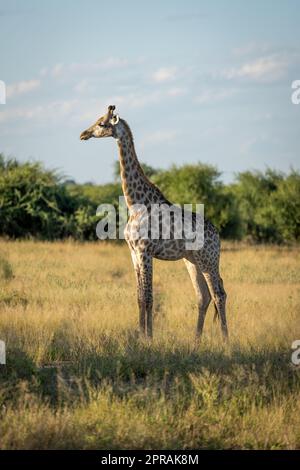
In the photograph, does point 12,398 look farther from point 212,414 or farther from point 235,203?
point 235,203

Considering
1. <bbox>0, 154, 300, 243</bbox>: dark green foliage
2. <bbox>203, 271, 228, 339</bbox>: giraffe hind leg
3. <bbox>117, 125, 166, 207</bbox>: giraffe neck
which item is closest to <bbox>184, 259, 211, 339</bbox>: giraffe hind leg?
<bbox>203, 271, 228, 339</bbox>: giraffe hind leg

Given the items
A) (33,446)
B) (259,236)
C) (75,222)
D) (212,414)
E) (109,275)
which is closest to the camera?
(33,446)

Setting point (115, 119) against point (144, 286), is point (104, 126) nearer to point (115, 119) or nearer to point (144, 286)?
point (115, 119)

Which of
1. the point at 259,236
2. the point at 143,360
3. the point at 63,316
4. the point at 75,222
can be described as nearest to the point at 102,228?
the point at 75,222

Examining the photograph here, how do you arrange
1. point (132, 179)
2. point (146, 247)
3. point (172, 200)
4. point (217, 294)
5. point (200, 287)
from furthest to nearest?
point (172, 200) → point (200, 287) → point (217, 294) → point (132, 179) → point (146, 247)

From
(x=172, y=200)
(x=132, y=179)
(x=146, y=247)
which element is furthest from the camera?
(x=172, y=200)

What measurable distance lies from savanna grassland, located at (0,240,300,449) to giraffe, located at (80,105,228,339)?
0.39 m

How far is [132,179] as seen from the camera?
11062 millimetres

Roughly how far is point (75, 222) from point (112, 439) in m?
21.3

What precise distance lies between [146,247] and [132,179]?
1.02 metres

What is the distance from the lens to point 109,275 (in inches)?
724

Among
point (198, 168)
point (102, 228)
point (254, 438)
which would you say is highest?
point (198, 168)

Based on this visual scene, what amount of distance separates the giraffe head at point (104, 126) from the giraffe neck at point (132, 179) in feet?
0.92

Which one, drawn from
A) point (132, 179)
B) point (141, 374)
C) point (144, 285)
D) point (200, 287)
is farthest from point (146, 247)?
point (141, 374)
